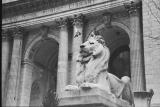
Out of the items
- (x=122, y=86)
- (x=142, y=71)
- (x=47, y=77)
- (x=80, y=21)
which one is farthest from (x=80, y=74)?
(x=47, y=77)

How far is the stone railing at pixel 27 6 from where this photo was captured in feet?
93.4

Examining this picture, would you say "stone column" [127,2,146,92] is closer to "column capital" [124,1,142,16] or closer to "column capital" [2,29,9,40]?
"column capital" [124,1,142,16]

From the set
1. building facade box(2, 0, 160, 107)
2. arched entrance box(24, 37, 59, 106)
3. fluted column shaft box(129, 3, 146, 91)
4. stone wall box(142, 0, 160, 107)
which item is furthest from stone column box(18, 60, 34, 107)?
stone wall box(142, 0, 160, 107)

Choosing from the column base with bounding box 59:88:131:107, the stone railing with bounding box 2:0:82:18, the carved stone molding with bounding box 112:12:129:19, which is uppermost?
the stone railing with bounding box 2:0:82:18

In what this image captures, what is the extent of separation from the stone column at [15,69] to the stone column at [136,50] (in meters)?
11.1

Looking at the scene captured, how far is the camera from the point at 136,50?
2295 centimetres

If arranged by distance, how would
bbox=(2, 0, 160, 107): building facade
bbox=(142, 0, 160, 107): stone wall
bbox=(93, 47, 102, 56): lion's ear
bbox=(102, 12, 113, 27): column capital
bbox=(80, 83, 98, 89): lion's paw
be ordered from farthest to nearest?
bbox=(102, 12, 113, 27): column capital
bbox=(2, 0, 160, 107): building facade
bbox=(142, 0, 160, 107): stone wall
bbox=(93, 47, 102, 56): lion's ear
bbox=(80, 83, 98, 89): lion's paw

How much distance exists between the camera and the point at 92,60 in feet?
28.5

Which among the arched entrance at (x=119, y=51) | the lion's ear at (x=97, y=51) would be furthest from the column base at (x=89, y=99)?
the arched entrance at (x=119, y=51)

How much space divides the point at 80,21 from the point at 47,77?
28.6 ft

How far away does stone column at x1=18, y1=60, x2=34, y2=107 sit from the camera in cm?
2855

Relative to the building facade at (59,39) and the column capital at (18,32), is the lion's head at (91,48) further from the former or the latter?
the column capital at (18,32)

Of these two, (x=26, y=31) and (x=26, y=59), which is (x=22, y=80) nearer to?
(x=26, y=59)

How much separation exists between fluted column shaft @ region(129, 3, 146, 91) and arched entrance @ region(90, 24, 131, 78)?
358cm
